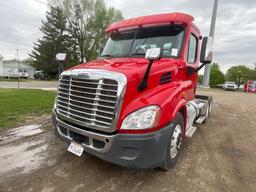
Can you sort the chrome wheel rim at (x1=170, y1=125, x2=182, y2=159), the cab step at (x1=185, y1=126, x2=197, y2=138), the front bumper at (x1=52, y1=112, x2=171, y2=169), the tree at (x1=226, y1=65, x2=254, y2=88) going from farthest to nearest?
the tree at (x1=226, y1=65, x2=254, y2=88), the cab step at (x1=185, y1=126, x2=197, y2=138), the chrome wheel rim at (x1=170, y1=125, x2=182, y2=159), the front bumper at (x1=52, y1=112, x2=171, y2=169)

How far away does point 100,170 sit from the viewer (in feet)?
9.59

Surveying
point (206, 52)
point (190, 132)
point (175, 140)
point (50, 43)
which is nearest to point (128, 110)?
point (175, 140)

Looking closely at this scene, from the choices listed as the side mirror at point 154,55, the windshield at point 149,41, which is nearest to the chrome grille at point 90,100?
the side mirror at point 154,55

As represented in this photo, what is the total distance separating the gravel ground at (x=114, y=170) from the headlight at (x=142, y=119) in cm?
88

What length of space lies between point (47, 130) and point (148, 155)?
3.43 m

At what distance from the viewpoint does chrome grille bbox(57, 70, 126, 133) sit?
236cm

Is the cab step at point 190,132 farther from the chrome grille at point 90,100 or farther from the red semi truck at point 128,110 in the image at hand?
the chrome grille at point 90,100

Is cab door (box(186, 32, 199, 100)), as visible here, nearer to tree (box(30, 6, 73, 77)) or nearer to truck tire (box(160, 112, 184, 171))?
truck tire (box(160, 112, 184, 171))

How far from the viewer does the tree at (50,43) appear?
1305 inches

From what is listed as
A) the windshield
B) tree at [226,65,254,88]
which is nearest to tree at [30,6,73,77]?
the windshield

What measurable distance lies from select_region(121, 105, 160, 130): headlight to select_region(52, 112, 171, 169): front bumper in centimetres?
11

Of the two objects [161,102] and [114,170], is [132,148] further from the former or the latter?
[114,170]

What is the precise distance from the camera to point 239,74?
65.8m

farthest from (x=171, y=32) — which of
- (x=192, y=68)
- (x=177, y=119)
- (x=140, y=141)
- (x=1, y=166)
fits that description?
A: (x=1, y=166)
